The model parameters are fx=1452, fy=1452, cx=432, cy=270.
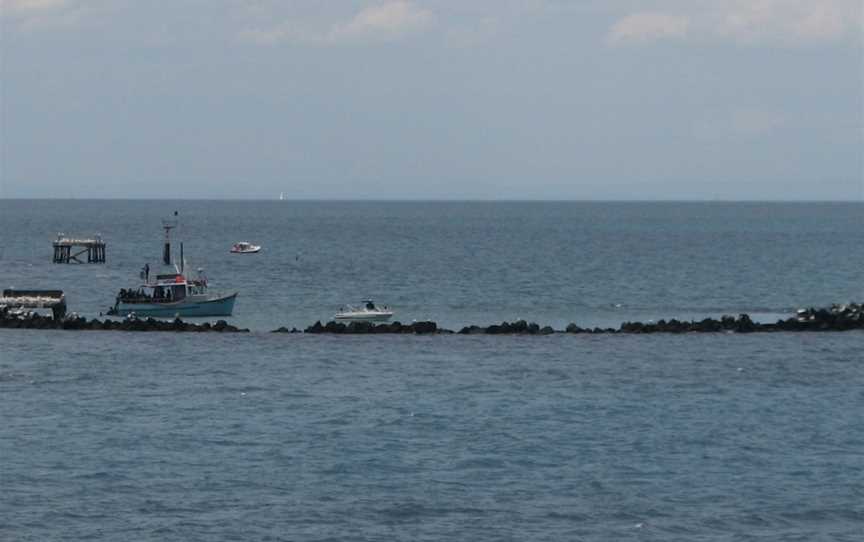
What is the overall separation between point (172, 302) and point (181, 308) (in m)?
0.53

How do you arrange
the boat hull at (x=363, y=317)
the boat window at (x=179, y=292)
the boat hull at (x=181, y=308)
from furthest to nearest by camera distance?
the boat window at (x=179, y=292), the boat hull at (x=181, y=308), the boat hull at (x=363, y=317)

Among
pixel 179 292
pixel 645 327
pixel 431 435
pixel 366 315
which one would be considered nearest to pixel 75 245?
pixel 179 292

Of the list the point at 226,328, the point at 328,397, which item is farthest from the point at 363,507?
the point at 226,328

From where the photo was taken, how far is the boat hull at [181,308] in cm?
7144

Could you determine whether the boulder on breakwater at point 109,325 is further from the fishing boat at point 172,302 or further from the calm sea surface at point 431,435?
the fishing boat at point 172,302

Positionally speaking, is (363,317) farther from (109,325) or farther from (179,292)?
(109,325)

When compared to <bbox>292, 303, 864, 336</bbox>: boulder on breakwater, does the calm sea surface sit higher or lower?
lower

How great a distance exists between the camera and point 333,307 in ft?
260

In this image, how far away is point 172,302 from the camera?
7169cm

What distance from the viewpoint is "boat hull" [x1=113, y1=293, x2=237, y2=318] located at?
71.4m

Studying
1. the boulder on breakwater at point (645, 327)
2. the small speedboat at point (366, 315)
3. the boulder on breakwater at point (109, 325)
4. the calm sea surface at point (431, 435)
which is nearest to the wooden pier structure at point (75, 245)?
the calm sea surface at point (431, 435)

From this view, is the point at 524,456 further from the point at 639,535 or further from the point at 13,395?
the point at 13,395

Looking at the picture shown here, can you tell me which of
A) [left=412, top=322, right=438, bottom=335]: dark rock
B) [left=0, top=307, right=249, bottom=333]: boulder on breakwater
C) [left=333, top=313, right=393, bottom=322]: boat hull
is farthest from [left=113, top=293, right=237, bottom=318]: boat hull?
[left=412, top=322, right=438, bottom=335]: dark rock

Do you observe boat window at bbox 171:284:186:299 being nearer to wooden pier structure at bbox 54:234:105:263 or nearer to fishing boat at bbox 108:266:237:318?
fishing boat at bbox 108:266:237:318
